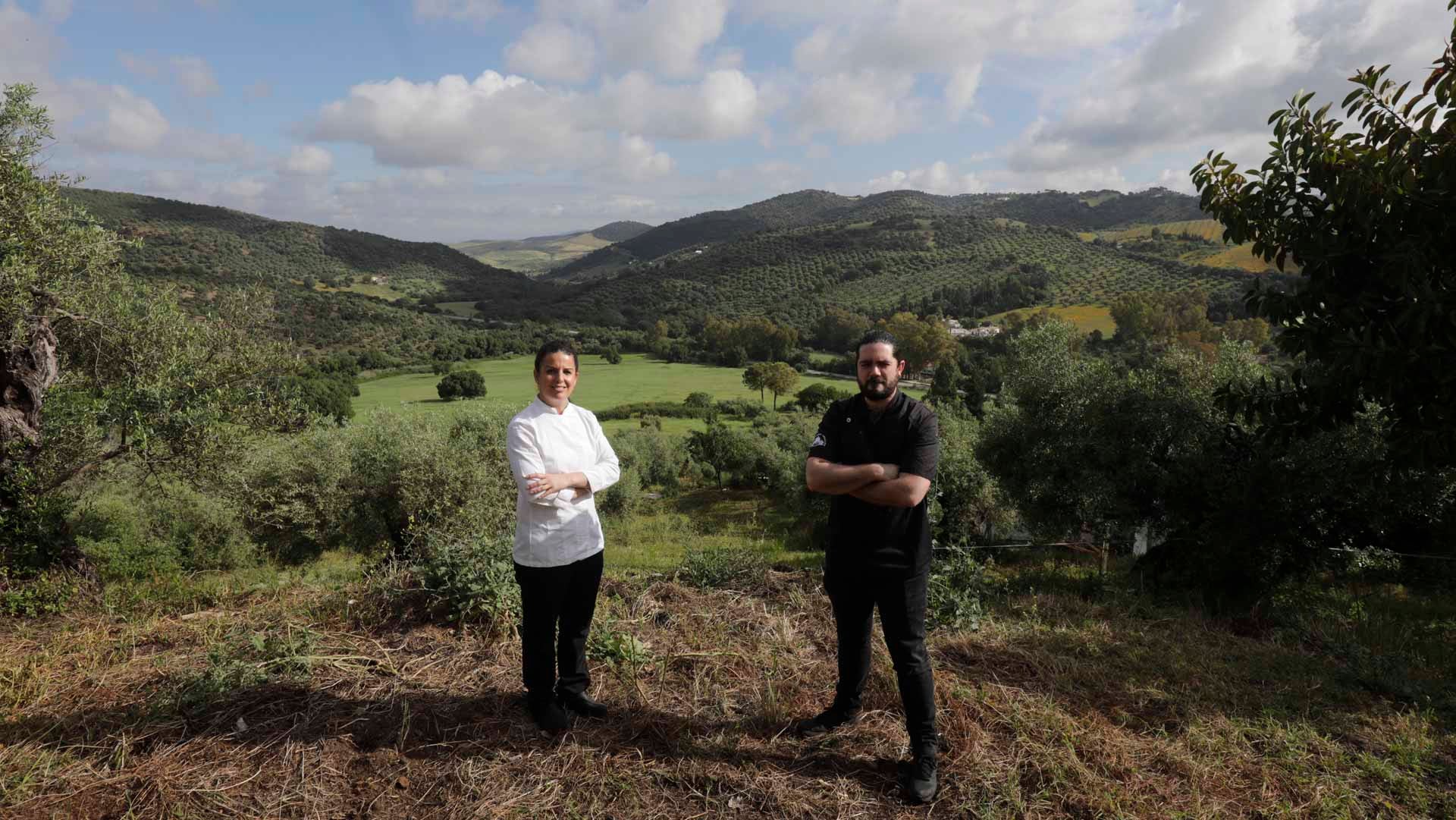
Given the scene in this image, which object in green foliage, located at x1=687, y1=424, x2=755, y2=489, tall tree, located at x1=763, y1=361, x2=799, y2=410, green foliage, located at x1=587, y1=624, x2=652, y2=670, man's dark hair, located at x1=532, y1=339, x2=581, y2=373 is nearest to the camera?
man's dark hair, located at x1=532, y1=339, x2=581, y2=373

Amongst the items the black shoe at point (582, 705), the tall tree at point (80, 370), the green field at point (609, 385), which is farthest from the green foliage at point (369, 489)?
the green field at point (609, 385)

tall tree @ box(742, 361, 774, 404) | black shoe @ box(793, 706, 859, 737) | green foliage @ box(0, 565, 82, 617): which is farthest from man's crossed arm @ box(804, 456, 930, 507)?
tall tree @ box(742, 361, 774, 404)

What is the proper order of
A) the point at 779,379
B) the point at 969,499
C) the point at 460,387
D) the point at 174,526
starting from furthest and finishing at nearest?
the point at 779,379 → the point at 460,387 → the point at 969,499 → the point at 174,526

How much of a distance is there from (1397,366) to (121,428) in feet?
41.4

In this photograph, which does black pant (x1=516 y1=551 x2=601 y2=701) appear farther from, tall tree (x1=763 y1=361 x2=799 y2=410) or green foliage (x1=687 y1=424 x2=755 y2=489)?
tall tree (x1=763 y1=361 x2=799 y2=410)

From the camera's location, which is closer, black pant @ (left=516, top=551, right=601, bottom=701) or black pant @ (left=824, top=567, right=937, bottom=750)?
black pant @ (left=824, top=567, right=937, bottom=750)

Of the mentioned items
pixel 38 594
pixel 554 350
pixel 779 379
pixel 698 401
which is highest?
pixel 554 350

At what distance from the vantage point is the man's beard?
325 centimetres

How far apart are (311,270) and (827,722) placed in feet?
391

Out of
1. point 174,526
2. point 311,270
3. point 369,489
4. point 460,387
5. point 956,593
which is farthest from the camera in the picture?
point 311,270

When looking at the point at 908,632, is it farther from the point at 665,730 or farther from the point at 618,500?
the point at 618,500

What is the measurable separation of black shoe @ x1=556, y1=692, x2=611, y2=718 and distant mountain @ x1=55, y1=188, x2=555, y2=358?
202ft

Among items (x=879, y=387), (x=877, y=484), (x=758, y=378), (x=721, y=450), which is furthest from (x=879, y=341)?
(x=758, y=378)

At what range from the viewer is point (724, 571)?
6.18m
